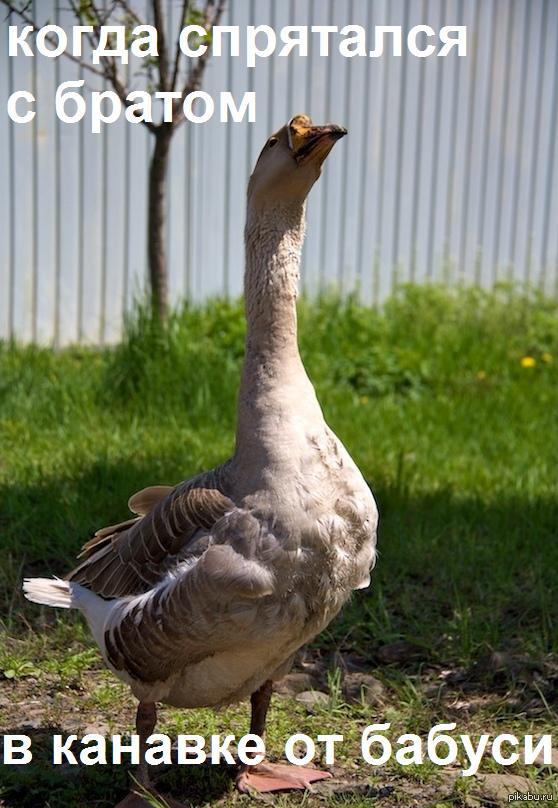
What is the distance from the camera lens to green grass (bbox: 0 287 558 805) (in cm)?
407

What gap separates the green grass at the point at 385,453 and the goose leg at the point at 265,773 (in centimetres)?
29

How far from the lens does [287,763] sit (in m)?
3.44

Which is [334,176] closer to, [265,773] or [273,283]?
[273,283]

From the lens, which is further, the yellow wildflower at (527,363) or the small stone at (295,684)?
the yellow wildflower at (527,363)

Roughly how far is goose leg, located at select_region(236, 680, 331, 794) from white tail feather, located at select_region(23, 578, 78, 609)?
0.62m

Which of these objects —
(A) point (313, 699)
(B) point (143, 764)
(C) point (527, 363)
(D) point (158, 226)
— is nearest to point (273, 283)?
(B) point (143, 764)

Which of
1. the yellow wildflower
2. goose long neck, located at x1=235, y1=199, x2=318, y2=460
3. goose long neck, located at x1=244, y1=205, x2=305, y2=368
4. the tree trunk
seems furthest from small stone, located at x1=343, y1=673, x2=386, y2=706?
the yellow wildflower

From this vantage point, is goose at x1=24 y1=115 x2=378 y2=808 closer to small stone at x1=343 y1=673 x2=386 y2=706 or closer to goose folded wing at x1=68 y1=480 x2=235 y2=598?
goose folded wing at x1=68 y1=480 x2=235 y2=598

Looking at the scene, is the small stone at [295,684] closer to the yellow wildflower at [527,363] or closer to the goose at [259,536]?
the goose at [259,536]

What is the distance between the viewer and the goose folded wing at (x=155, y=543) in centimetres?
292

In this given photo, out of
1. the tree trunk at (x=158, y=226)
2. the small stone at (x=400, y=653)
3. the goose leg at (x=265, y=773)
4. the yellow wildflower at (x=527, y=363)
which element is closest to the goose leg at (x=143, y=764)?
the goose leg at (x=265, y=773)

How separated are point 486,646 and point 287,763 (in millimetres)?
946

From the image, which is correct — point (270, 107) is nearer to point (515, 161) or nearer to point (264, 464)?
point (515, 161)

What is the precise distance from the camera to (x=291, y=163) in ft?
9.33
